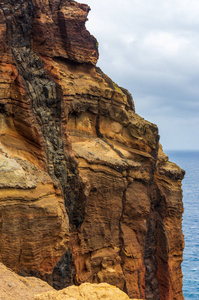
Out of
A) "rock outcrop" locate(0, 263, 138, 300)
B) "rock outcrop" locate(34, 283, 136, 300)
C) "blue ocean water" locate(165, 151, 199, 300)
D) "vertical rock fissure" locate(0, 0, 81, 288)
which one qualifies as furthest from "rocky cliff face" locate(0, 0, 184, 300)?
"blue ocean water" locate(165, 151, 199, 300)

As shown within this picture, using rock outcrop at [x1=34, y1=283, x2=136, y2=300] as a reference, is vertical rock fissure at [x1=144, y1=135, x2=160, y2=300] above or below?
above

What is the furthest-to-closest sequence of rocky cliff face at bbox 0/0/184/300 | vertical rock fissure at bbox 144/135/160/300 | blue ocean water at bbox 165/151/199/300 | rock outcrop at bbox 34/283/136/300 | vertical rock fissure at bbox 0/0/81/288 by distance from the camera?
blue ocean water at bbox 165/151/199/300, vertical rock fissure at bbox 144/135/160/300, vertical rock fissure at bbox 0/0/81/288, rocky cliff face at bbox 0/0/184/300, rock outcrop at bbox 34/283/136/300

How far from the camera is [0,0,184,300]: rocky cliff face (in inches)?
878

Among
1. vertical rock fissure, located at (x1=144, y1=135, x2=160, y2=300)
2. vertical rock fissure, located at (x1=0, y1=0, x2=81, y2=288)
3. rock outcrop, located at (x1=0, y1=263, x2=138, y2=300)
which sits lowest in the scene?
rock outcrop, located at (x1=0, y1=263, x2=138, y2=300)

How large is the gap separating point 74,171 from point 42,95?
20.4 ft

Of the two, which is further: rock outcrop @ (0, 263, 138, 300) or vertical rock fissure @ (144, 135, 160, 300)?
vertical rock fissure @ (144, 135, 160, 300)

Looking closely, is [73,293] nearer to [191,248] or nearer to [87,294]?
[87,294]

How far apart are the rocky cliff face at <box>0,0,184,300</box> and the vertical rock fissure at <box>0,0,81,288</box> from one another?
3.0 inches

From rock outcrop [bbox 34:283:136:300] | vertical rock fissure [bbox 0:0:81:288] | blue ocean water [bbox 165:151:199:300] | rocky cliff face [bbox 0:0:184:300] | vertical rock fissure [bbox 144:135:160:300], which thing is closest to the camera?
rock outcrop [bbox 34:283:136:300]

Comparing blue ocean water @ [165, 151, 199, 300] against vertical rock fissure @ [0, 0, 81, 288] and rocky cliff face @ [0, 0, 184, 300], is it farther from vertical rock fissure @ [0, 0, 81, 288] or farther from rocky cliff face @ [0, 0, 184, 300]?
vertical rock fissure @ [0, 0, 81, 288]

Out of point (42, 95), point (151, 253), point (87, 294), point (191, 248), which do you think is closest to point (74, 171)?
point (42, 95)

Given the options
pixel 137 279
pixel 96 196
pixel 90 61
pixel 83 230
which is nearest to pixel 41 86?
pixel 90 61

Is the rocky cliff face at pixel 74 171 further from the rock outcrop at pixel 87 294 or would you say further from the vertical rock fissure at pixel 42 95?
the rock outcrop at pixel 87 294

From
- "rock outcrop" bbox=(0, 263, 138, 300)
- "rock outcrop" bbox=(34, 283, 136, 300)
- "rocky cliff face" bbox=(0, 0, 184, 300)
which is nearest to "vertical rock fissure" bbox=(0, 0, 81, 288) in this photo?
"rocky cliff face" bbox=(0, 0, 184, 300)
